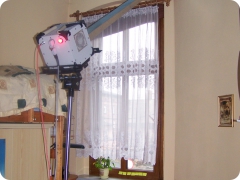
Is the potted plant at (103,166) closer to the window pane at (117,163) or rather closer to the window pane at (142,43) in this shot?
the window pane at (117,163)

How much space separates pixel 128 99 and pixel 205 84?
0.85 m

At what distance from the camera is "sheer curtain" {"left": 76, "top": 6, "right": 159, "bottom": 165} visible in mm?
2344

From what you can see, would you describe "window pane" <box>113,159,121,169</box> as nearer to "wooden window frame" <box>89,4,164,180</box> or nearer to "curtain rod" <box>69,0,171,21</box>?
"wooden window frame" <box>89,4,164,180</box>

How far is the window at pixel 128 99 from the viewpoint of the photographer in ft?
7.69

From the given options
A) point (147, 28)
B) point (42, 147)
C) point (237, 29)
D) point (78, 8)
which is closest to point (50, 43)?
point (42, 147)

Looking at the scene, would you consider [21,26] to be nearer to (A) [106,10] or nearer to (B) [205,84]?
(A) [106,10]

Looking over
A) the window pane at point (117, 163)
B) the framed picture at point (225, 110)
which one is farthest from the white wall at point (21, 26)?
the framed picture at point (225, 110)

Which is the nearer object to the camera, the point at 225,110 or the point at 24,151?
the point at 225,110

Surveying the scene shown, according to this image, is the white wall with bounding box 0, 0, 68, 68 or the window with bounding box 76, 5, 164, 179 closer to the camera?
the white wall with bounding box 0, 0, 68, 68

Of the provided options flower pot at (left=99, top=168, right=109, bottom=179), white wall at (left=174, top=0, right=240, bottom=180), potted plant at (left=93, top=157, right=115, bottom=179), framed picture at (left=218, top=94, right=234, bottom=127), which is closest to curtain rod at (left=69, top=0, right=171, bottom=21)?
white wall at (left=174, top=0, right=240, bottom=180)

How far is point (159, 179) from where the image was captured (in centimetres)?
242

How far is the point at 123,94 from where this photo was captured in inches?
95.6

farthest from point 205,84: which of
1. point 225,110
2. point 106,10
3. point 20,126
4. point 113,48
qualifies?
point 106,10

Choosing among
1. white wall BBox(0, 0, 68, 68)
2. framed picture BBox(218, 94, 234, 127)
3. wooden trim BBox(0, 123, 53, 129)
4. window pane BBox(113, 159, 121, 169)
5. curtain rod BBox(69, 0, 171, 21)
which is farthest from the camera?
window pane BBox(113, 159, 121, 169)
